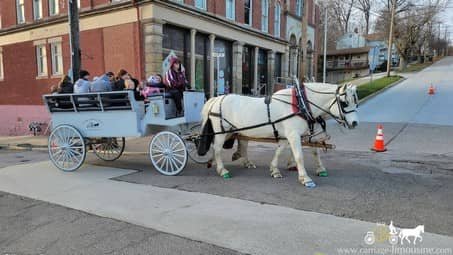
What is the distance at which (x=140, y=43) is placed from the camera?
1506 cm

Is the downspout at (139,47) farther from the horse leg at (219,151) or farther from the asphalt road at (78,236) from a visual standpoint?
the asphalt road at (78,236)

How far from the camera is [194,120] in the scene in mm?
7809

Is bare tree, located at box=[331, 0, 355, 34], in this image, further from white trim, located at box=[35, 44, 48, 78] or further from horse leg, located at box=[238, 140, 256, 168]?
horse leg, located at box=[238, 140, 256, 168]

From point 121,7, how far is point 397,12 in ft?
117

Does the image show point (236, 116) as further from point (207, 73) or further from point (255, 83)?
point (255, 83)

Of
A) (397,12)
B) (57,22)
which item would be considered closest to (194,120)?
(57,22)

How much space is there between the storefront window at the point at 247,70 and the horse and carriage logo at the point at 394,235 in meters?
19.3

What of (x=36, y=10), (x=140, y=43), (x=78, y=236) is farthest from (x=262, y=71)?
(x=78, y=236)

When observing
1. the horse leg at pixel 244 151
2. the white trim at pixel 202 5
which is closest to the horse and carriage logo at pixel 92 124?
the horse leg at pixel 244 151

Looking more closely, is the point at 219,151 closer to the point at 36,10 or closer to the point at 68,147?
the point at 68,147

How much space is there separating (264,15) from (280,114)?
19.7 meters

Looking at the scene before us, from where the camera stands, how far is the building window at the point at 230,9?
2034 centimetres

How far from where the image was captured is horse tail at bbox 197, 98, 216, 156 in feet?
23.1

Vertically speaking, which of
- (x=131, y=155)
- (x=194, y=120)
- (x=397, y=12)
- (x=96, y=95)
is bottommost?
(x=131, y=155)
